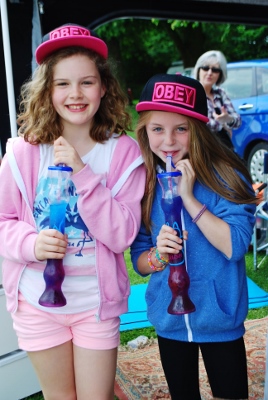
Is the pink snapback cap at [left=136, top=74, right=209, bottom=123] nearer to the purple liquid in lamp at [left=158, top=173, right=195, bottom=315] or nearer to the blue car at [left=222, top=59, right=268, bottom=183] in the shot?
the purple liquid in lamp at [left=158, top=173, right=195, bottom=315]

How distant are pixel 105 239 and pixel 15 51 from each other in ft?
6.47

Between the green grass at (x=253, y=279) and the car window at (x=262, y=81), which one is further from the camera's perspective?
the car window at (x=262, y=81)

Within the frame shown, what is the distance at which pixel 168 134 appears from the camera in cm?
174

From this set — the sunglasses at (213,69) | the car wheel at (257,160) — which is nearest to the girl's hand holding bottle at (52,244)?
the sunglasses at (213,69)

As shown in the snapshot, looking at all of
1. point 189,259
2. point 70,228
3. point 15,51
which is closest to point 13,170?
point 70,228

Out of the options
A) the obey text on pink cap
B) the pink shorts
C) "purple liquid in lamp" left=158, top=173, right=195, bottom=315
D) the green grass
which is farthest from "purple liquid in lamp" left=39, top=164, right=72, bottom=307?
the green grass

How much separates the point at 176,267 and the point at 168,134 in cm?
46

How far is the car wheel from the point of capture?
729 centimetres

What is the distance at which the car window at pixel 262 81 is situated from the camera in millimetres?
7465

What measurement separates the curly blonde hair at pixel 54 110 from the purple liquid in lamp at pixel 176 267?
36 cm

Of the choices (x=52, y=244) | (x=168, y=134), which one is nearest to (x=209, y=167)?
(x=168, y=134)

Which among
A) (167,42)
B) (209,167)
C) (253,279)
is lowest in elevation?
(253,279)

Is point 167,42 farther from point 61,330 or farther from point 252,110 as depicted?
point 61,330

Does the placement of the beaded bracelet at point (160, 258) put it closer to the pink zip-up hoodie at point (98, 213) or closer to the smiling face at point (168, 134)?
the pink zip-up hoodie at point (98, 213)
